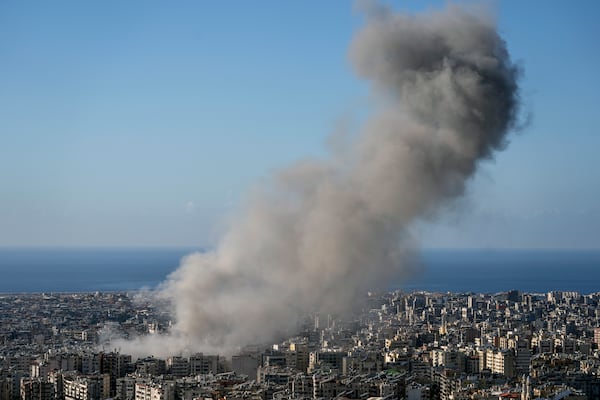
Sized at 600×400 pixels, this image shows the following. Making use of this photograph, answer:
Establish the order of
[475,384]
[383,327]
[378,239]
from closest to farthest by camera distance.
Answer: [475,384] < [378,239] < [383,327]

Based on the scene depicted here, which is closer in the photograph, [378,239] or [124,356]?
[124,356]

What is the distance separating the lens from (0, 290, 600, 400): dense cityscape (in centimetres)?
1636

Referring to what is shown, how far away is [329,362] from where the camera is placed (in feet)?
66.7

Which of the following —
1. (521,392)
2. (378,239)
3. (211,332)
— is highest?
(378,239)

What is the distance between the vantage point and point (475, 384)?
16.9 m

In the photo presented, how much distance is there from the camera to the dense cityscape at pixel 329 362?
644 inches

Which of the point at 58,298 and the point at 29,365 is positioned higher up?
the point at 58,298

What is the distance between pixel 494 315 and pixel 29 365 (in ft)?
61.8

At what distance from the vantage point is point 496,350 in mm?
20906

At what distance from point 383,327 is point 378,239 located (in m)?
7.05

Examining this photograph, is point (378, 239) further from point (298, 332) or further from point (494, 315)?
point (494, 315)

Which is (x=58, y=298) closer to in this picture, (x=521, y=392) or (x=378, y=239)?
(x=378, y=239)

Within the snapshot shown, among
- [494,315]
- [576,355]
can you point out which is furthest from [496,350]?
[494,315]

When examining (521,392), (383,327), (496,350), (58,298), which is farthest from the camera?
(58,298)
